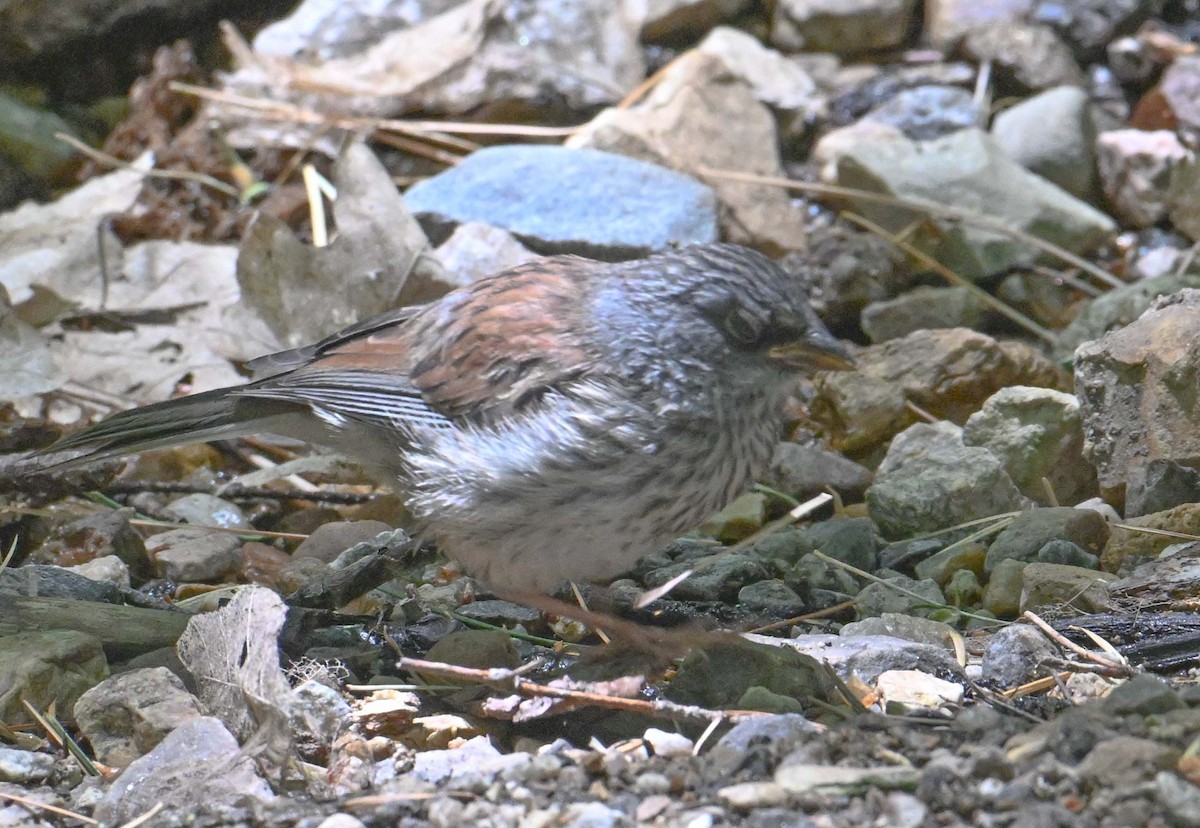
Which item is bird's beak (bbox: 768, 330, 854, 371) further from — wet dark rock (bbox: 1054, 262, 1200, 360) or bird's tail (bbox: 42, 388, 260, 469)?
wet dark rock (bbox: 1054, 262, 1200, 360)

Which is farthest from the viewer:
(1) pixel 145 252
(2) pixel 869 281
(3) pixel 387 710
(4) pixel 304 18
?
(4) pixel 304 18

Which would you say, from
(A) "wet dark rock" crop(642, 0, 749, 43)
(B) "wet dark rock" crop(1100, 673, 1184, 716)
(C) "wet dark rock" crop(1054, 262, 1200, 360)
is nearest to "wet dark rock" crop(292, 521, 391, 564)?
(B) "wet dark rock" crop(1100, 673, 1184, 716)

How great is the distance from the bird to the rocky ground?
0.25 m

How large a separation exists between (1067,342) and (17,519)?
363cm

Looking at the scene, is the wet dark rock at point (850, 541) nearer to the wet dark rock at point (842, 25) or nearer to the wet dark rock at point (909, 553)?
the wet dark rock at point (909, 553)

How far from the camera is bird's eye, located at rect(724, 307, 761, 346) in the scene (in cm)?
357

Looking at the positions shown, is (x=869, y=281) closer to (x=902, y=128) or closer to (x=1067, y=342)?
(x=1067, y=342)

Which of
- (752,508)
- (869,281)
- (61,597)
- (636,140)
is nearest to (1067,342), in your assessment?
(869,281)

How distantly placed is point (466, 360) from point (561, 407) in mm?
417

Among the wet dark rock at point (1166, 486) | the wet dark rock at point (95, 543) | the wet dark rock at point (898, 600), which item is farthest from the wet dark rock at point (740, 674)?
the wet dark rock at point (95, 543)

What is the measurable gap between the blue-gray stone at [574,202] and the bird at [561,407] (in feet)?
5.04

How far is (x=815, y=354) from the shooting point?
3.57 m

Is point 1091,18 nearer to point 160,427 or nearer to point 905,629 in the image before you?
point 905,629

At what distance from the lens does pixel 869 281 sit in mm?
5559
